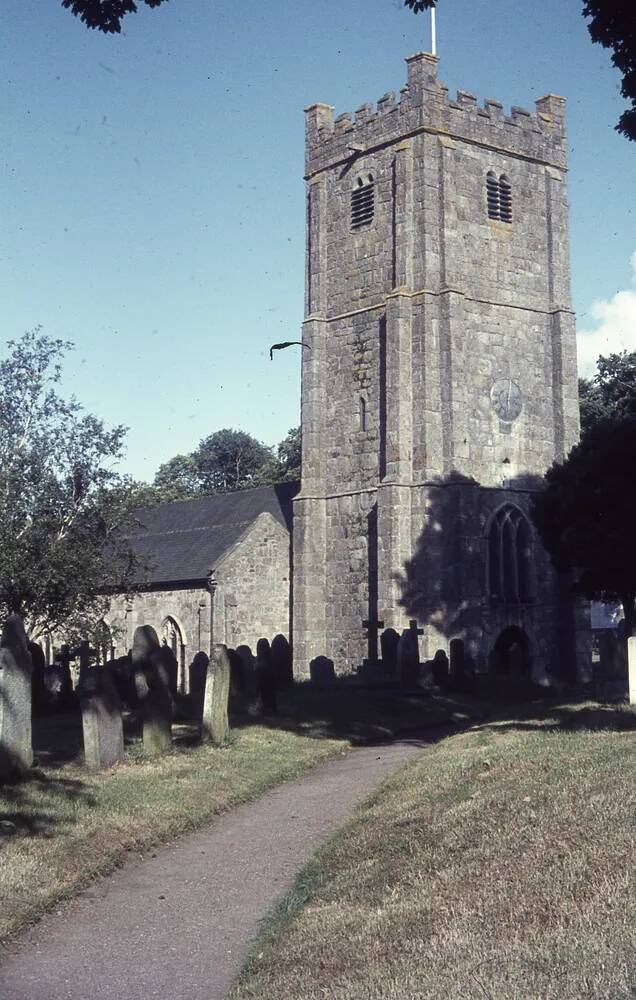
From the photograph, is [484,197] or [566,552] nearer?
[566,552]

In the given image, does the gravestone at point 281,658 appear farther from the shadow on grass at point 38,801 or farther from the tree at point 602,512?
the shadow on grass at point 38,801

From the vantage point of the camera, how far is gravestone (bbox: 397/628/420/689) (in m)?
28.9

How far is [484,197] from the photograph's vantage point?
39344 mm

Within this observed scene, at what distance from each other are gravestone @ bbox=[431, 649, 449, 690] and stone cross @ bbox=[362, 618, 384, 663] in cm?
571

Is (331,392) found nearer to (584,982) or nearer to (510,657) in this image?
(510,657)

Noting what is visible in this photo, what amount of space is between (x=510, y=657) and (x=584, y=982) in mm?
28023

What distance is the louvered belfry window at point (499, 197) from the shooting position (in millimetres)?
39562

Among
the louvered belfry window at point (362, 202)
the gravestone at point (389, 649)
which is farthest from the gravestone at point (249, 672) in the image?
the louvered belfry window at point (362, 202)

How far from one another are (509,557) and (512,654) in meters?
4.53

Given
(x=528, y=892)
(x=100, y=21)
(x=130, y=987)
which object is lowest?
(x=130, y=987)

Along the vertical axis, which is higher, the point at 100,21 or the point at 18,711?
the point at 100,21

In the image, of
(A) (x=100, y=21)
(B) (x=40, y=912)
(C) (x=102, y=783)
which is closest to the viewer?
(B) (x=40, y=912)

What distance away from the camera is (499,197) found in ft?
131

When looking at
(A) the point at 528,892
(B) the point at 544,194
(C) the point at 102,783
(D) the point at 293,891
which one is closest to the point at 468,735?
(C) the point at 102,783
